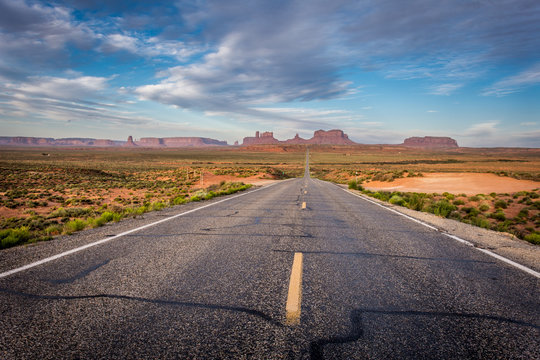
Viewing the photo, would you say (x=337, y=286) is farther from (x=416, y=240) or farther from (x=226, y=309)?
(x=416, y=240)

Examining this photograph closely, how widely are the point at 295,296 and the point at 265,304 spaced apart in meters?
0.40

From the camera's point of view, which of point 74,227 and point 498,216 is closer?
point 74,227

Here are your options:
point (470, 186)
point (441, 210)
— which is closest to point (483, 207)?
point (441, 210)

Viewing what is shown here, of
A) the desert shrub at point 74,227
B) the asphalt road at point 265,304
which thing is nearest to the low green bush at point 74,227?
the desert shrub at point 74,227

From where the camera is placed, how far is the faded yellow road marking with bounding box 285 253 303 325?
279 cm

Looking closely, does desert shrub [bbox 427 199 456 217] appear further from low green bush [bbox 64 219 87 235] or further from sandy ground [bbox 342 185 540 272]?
low green bush [bbox 64 219 87 235]

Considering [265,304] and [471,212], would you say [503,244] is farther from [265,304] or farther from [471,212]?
[471,212]

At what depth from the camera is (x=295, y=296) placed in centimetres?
326

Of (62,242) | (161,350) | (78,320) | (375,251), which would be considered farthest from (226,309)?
(62,242)

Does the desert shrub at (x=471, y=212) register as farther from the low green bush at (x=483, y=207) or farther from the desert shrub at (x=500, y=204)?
the desert shrub at (x=500, y=204)

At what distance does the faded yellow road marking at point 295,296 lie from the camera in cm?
279

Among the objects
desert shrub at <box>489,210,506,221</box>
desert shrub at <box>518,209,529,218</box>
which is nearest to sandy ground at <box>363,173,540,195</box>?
desert shrub at <box>518,209,529,218</box>

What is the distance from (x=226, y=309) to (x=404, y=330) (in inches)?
70.1

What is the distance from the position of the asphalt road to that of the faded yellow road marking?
52mm
